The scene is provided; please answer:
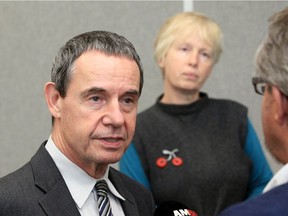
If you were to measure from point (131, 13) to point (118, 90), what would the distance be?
1797mm

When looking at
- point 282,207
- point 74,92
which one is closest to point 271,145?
point 282,207

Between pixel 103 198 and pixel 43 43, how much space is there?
5.66 feet

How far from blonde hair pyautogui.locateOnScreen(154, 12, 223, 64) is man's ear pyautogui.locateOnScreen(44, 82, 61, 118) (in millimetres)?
1138

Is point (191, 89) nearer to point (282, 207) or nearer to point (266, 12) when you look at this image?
point (266, 12)

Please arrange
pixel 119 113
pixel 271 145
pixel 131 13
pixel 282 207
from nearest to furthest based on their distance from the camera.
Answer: pixel 282 207 < pixel 271 145 < pixel 119 113 < pixel 131 13

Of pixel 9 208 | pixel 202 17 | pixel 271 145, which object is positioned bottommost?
pixel 9 208

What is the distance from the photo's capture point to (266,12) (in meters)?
3.81

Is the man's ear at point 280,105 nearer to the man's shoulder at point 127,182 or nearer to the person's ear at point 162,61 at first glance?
the man's shoulder at point 127,182

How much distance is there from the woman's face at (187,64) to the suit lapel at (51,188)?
1.18 metres

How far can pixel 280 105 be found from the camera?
59.9 inches

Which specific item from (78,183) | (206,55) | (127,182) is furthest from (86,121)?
(206,55)

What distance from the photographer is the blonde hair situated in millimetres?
2977

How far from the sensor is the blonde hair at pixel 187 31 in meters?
2.98

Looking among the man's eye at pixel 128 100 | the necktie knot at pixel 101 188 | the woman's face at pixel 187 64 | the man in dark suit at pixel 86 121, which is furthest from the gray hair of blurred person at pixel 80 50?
the woman's face at pixel 187 64
